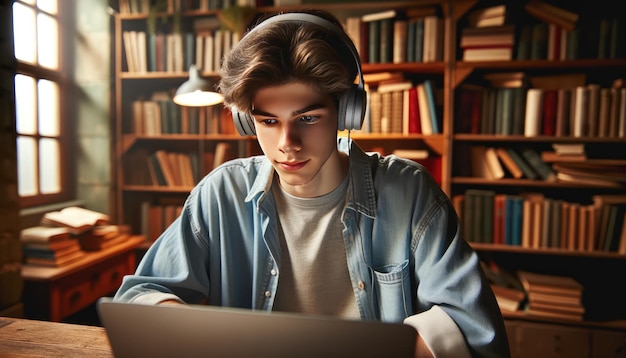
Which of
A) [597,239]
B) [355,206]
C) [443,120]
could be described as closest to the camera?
[355,206]

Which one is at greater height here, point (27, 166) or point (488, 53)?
point (488, 53)

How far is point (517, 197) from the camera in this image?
8.23ft

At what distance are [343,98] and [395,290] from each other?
435 mm

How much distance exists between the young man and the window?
79.3 inches

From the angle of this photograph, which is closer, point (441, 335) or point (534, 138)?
point (441, 335)

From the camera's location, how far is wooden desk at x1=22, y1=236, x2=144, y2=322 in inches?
78.9

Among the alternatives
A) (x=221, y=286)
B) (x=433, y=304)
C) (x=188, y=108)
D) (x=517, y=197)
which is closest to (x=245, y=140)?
(x=188, y=108)

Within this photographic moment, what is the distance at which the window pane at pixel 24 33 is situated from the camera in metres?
2.48

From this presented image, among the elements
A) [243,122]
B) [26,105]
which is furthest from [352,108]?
[26,105]

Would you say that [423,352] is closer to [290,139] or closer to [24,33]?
[290,139]

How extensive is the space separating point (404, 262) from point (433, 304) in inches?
4.4

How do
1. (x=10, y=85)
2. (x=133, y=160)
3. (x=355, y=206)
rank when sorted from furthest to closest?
(x=133, y=160)
(x=10, y=85)
(x=355, y=206)

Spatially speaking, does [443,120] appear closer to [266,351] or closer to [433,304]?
[433,304]

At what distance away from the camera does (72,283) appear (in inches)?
85.4
